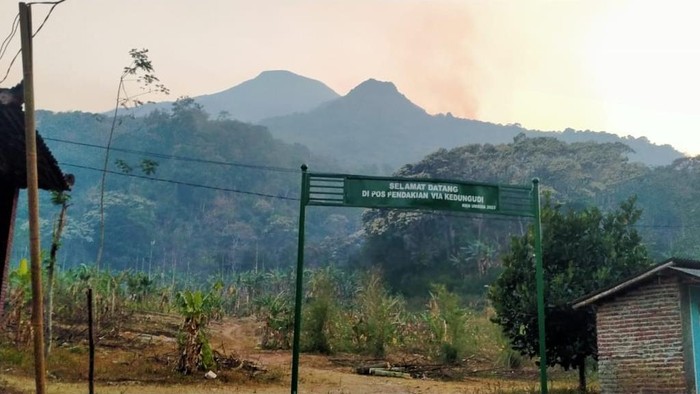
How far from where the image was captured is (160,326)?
3036cm

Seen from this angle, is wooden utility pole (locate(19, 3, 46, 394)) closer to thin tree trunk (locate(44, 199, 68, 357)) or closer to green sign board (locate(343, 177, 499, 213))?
green sign board (locate(343, 177, 499, 213))

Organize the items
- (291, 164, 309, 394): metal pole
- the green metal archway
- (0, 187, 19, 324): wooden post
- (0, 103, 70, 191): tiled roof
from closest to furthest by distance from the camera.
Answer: (0, 103, 70, 191): tiled roof < (0, 187, 19, 324): wooden post < (291, 164, 309, 394): metal pole < the green metal archway

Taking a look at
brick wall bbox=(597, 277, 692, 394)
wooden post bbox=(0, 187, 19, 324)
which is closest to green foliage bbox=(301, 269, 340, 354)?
brick wall bbox=(597, 277, 692, 394)

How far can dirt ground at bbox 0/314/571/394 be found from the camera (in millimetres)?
19547

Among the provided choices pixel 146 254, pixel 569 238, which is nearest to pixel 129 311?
pixel 569 238

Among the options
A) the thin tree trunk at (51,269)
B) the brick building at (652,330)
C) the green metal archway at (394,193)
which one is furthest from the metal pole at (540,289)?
the thin tree trunk at (51,269)

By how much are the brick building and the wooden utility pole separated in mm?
12417

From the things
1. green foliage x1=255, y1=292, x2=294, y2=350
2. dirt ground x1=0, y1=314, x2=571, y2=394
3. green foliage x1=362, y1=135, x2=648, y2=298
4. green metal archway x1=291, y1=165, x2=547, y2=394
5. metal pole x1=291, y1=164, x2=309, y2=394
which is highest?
green foliage x1=362, y1=135, x2=648, y2=298

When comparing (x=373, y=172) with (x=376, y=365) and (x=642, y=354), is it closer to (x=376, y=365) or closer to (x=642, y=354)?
(x=376, y=365)

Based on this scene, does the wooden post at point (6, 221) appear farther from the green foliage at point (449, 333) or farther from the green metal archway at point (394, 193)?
the green foliage at point (449, 333)

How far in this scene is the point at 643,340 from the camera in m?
15.7

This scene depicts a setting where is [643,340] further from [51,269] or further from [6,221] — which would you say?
[51,269]

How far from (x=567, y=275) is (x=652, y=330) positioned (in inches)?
201

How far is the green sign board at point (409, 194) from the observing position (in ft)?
45.2
